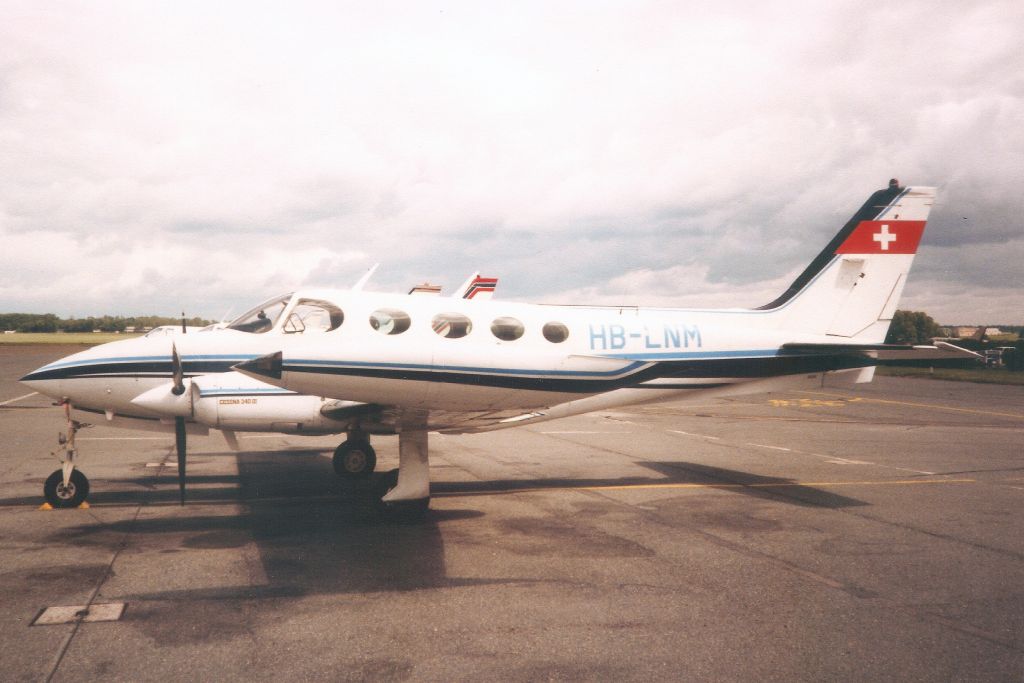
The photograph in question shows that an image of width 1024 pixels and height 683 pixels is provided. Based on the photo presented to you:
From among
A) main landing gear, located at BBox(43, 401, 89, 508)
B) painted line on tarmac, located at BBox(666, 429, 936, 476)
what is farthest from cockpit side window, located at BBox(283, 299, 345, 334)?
painted line on tarmac, located at BBox(666, 429, 936, 476)

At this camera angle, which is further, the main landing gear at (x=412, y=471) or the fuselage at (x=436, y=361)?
the main landing gear at (x=412, y=471)

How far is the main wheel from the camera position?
986 cm

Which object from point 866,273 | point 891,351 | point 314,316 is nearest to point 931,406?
point 866,273

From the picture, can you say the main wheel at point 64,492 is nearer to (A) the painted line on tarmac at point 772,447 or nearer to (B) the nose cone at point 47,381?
(B) the nose cone at point 47,381

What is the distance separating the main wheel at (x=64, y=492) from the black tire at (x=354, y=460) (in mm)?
4089

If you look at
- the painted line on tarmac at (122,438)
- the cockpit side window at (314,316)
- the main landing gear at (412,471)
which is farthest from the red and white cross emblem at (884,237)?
the painted line on tarmac at (122,438)

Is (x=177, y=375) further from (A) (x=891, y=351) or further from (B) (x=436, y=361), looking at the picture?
(A) (x=891, y=351)

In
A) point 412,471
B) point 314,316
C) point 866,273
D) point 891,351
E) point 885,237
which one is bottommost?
point 412,471

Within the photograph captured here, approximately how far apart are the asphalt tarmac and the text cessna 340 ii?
1331mm

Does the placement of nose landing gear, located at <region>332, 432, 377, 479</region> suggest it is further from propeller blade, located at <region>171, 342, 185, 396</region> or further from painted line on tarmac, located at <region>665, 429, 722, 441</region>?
painted line on tarmac, located at <region>665, 429, 722, 441</region>

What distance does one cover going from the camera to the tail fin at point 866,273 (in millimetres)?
13125

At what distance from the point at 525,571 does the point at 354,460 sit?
5896 mm

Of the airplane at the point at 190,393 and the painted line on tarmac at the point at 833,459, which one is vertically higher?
the airplane at the point at 190,393

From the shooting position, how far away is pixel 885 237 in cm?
1317
